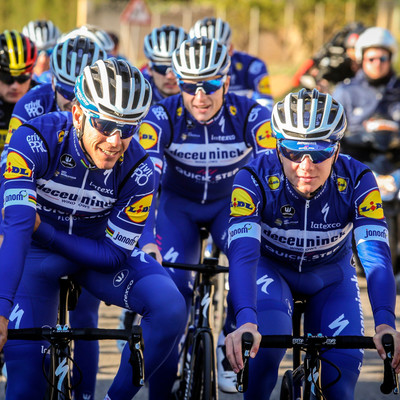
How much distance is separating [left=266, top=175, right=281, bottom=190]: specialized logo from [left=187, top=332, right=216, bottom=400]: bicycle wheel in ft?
3.66

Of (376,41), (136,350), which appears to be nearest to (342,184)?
(136,350)

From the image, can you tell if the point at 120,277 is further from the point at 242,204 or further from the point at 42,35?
the point at 42,35

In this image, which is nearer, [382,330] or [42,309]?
[382,330]

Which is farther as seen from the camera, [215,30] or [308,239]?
[215,30]

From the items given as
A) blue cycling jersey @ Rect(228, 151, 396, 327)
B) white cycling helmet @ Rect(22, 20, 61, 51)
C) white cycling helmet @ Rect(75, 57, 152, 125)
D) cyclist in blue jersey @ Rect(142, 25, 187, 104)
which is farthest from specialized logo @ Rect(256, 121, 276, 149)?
white cycling helmet @ Rect(22, 20, 61, 51)

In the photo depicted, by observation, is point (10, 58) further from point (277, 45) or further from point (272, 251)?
point (277, 45)

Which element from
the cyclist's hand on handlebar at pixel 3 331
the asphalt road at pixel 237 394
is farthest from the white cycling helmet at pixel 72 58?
the cyclist's hand on handlebar at pixel 3 331

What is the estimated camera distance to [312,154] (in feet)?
14.5

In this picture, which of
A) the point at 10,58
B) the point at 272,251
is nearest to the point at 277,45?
the point at 10,58

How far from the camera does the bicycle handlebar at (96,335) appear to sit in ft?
A: 12.3

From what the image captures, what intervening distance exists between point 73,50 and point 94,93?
2.04 m

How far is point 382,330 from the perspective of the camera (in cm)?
403

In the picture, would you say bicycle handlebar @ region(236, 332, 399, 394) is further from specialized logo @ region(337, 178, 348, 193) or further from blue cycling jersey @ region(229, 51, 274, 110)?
blue cycling jersey @ region(229, 51, 274, 110)

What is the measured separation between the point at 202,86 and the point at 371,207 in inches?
75.9
